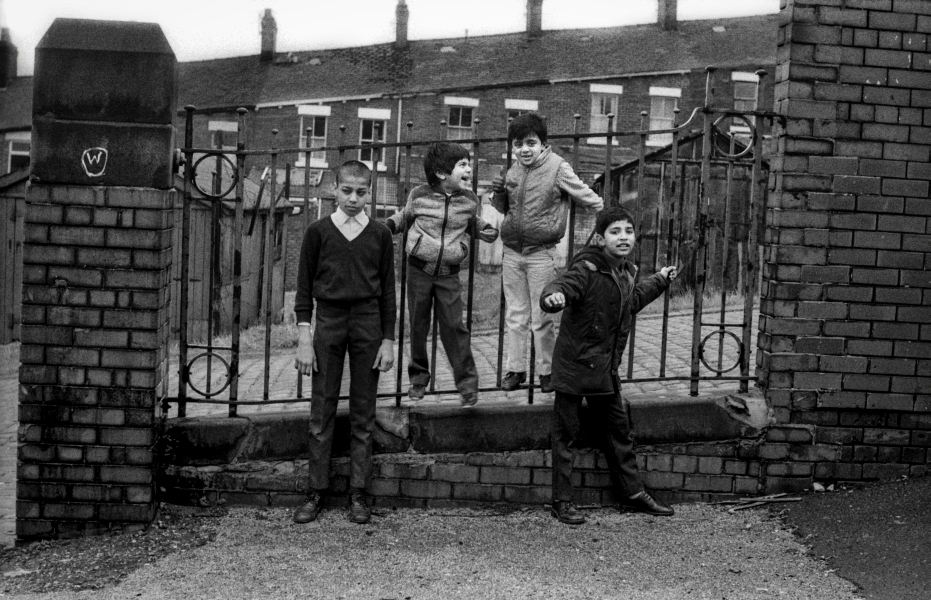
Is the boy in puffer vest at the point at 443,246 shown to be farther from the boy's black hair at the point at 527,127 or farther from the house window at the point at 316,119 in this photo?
the house window at the point at 316,119

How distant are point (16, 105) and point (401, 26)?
52.9 ft

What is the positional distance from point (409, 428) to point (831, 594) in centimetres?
231

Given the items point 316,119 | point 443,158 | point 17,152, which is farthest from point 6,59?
point 443,158

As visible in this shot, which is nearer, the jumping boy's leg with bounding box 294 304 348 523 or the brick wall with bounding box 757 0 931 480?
the jumping boy's leg with bounding box 294 304 348 523

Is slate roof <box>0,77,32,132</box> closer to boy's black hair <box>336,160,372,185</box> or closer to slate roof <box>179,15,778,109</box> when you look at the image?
slate roof <box>179,15,778,109</box>

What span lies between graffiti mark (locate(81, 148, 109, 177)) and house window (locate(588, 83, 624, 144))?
91.7 ft

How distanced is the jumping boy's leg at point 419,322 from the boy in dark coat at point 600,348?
2.49ft

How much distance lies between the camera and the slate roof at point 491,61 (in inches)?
1323

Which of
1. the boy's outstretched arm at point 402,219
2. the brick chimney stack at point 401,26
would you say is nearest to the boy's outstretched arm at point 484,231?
the boy's outstretched arm at point 402,219

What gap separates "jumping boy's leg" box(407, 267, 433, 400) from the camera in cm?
575

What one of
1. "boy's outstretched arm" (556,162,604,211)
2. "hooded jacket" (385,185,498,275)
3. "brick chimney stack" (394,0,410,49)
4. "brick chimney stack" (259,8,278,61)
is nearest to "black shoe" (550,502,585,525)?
"hooded jacket" (385,185,498,275)

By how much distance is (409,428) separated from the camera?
19.0ft

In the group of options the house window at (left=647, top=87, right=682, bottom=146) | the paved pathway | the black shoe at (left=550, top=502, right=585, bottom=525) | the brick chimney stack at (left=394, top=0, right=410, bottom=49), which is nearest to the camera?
the black shoe at (left=550, top=502, right=585, bottom=525)

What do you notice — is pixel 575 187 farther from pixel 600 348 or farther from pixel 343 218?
pixel 343 218
